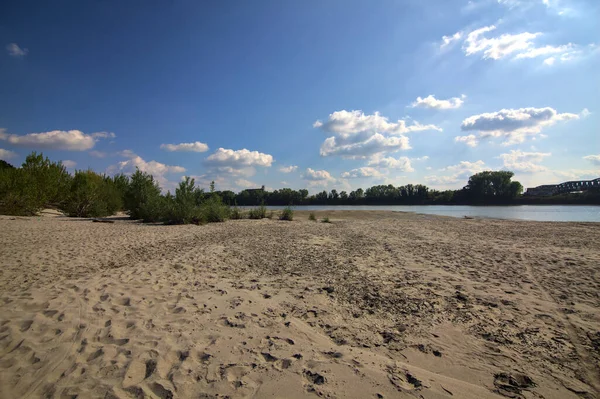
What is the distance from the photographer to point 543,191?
81250 mm

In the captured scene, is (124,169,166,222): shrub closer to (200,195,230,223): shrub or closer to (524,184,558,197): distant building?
(200,195,230,223): shrub

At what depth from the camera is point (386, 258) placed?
8648 millimetres

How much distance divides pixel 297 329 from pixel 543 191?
105579 millimetres

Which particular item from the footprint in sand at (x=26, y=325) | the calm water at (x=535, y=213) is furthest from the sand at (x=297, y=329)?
the calm water at (x=535, y=213)

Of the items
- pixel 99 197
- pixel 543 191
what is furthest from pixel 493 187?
pixel 99 197

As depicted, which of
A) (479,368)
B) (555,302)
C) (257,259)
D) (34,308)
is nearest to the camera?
(479,368)

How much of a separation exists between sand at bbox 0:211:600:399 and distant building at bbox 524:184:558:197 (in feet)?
311

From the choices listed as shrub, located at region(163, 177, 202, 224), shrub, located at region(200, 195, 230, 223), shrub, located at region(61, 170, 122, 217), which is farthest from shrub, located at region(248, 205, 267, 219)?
shrub, located at region(61, 170, 122, 217)

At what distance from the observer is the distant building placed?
260ft

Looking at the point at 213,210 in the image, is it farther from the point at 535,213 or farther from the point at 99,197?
the point at 535,213

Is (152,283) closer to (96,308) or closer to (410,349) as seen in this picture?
(96,308)

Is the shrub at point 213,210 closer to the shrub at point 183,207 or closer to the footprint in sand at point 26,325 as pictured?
the shrub at point 183,207

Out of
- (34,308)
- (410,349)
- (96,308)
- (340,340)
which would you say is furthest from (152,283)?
(410,349)

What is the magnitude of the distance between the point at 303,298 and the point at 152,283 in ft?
10.6
